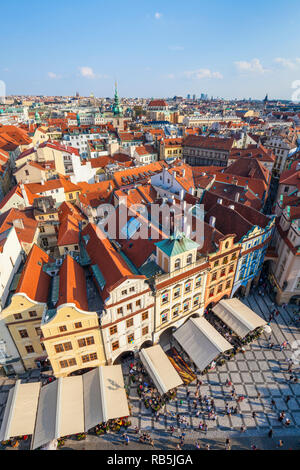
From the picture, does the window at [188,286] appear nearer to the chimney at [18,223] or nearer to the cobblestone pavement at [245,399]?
the cobblestone pavement at [245,399]

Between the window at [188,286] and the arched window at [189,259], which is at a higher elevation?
the arched window at [189,259]

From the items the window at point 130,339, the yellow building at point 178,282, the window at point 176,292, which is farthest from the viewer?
the window at point 176,292

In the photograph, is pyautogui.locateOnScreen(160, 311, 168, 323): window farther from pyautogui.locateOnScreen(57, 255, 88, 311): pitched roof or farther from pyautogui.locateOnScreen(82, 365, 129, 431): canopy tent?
pyautogui.locateOnScreen(57, 255, 88, 311): pitched roof

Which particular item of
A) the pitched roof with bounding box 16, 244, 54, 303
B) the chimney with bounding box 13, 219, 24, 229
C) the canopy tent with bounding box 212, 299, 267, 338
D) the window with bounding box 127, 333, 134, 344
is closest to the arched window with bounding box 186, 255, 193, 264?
the window with bounding box 127, 333, 134, 344

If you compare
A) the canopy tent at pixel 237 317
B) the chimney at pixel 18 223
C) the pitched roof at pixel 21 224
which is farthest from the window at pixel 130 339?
the chimney at pixel 18 223

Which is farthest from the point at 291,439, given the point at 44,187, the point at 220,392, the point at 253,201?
the point at 44,187

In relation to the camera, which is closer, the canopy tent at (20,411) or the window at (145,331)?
the canopy tent at (20,411)

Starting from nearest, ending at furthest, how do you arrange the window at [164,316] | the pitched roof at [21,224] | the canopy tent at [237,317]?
the window at [164,316] < the canopy tent at [237,317] < the pitched roof at [21,224]

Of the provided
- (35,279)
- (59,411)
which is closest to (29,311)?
(35,279)
